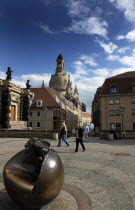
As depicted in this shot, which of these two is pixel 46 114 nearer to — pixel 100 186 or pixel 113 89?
pixel 113 89

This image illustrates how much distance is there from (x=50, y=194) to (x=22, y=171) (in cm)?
81

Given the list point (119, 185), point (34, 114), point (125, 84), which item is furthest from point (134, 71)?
point (119, 185)

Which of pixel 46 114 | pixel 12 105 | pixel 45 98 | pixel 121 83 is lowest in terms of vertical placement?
pixel 46 114

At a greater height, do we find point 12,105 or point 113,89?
point 113,89

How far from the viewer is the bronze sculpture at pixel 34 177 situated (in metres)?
3.45

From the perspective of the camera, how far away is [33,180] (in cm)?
374

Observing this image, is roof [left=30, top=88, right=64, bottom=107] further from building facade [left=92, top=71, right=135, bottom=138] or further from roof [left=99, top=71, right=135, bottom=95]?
roof [left=99, top=71, right=135, bottom=95]

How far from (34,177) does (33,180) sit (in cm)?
8

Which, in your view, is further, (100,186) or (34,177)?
(100,186)

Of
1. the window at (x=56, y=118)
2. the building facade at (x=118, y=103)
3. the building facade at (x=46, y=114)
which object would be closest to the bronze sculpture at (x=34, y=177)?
the building facade at (x=118, y=103)

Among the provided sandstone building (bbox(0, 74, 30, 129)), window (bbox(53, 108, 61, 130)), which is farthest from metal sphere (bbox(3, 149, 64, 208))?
window (bbox(53, 108, 61, 130))

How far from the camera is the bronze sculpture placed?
136 inches

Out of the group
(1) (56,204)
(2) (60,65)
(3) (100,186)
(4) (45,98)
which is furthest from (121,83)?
(2) (60,65)

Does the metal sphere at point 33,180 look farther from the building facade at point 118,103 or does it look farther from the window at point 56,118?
the window at point 56,118
